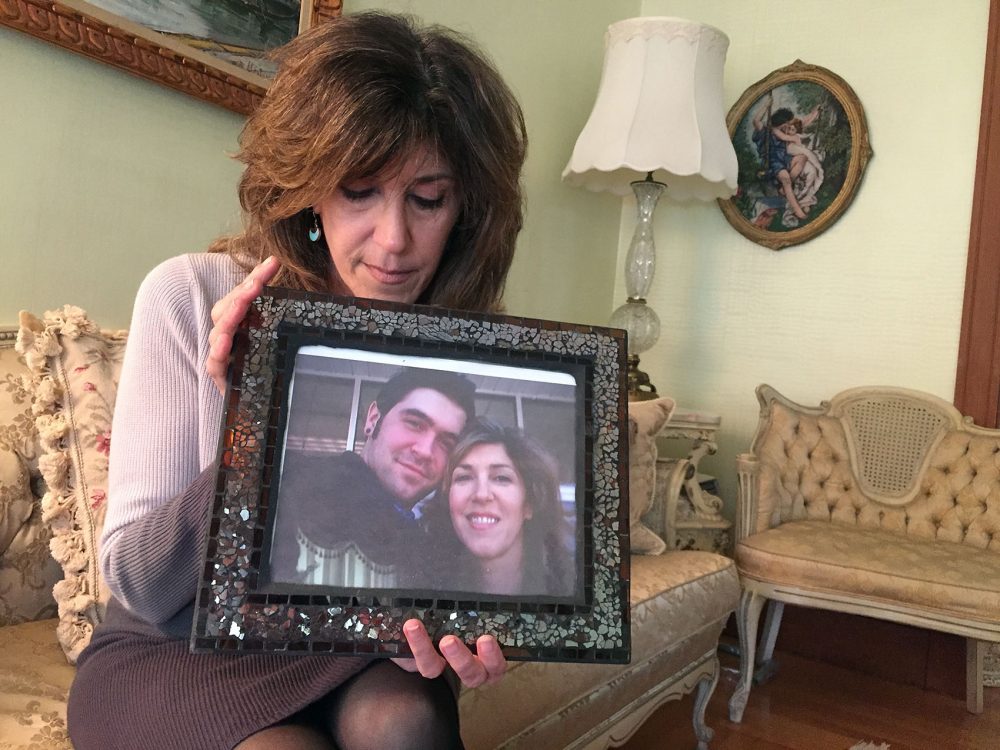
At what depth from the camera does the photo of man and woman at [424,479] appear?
715 mm

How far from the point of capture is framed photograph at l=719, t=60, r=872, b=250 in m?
2.88

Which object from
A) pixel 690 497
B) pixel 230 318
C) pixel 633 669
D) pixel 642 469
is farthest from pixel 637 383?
pixel 230 318

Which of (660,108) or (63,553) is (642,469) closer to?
(660,108)

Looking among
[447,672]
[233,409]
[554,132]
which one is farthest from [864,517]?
[233,409]

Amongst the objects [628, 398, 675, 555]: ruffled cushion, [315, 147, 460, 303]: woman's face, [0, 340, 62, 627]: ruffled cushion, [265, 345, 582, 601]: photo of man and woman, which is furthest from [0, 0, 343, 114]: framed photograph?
[628, 398, 675, 555]: ruffled cushion

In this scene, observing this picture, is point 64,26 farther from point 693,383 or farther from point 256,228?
point 693,383

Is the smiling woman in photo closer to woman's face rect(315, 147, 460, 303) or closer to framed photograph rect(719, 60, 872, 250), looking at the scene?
woman's face rect(315, 147, 460, 303)

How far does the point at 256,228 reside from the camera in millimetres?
1088

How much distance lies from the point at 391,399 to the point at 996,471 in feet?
7.55

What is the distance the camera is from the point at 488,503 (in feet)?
2.49

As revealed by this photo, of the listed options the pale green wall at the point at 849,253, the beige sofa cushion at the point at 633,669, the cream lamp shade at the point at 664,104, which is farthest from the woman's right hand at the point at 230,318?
the pale green wall at the point at 849,253

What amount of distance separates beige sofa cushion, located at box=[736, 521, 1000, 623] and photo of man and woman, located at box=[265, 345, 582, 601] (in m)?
1.66

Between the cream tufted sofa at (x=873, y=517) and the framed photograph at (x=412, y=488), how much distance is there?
1.64m

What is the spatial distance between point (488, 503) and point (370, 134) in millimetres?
470
